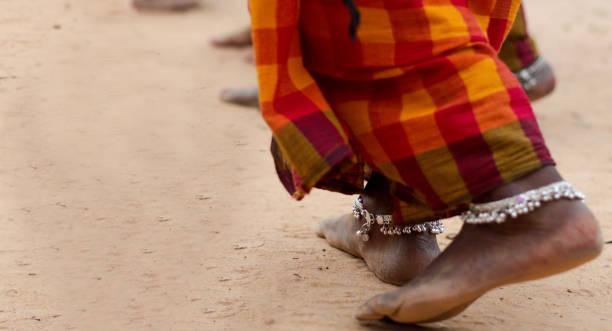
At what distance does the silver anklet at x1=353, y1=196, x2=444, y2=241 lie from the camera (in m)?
1.73

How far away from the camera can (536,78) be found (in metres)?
2.97

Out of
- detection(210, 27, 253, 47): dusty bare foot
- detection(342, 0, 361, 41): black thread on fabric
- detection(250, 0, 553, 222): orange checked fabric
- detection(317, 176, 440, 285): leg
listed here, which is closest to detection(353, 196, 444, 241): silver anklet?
detection(317, 176, 440, 285): leg

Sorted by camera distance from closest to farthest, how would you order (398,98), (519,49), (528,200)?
(528,200) < (398,98) < (519,49)

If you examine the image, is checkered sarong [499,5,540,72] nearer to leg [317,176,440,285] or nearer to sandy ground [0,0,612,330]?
sandy ground [0,0,612,330]

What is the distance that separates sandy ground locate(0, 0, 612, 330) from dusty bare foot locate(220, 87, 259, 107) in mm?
62

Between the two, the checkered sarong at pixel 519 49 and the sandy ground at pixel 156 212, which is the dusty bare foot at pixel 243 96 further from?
the checkered sarong at pixel 519 49

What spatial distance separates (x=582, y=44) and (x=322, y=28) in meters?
3.60

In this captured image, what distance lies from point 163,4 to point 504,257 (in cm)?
367

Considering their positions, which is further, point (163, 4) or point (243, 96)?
point (163, 4)

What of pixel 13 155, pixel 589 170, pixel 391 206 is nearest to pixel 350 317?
pixel 391 206

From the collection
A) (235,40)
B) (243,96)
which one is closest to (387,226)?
(243,96)

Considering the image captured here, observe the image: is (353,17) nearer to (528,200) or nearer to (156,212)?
(528,200)

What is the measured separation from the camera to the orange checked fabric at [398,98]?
4.38 ft

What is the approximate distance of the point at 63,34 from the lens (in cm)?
259
